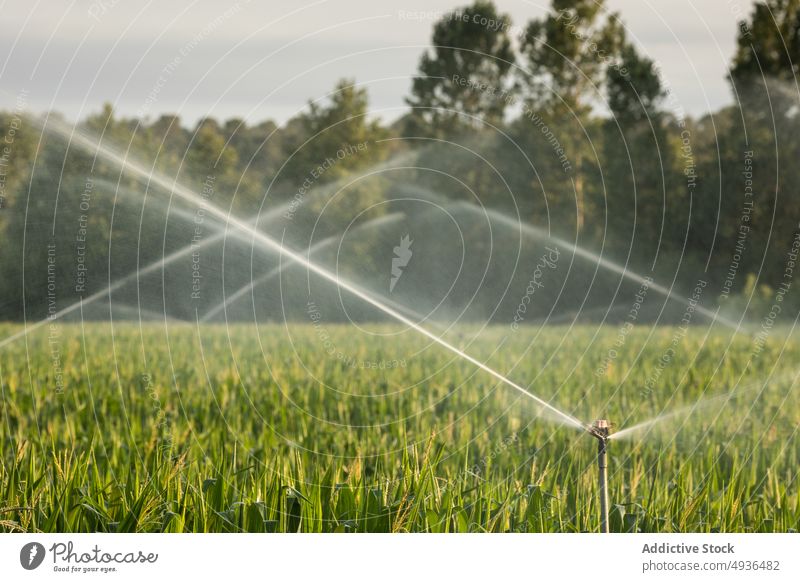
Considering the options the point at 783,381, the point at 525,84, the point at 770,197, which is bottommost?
the point at 783,381

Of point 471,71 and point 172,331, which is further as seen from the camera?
point 471,71

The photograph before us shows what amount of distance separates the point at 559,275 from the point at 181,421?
19308 millimetres

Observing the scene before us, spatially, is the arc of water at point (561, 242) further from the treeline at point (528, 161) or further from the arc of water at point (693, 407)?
the arc of water at point (693, 407)

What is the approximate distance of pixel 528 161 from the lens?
57.7 feet

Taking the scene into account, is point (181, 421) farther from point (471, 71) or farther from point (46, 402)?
point (471, 71)

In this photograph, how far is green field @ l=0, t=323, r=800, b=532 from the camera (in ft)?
12.8

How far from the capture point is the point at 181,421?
7.13m
